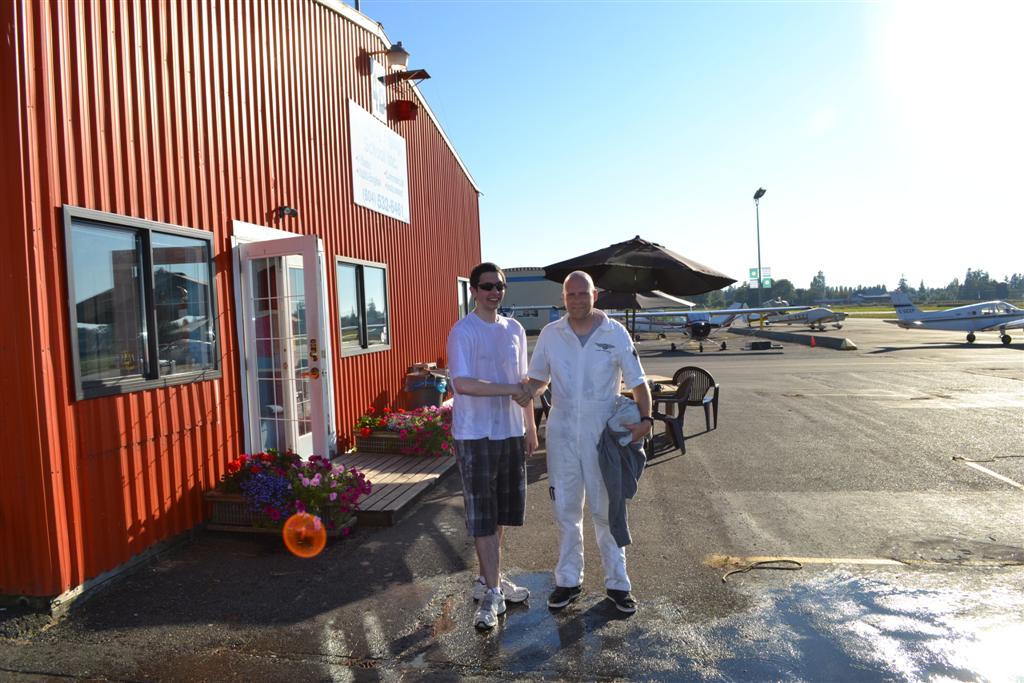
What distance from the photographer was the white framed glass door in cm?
601

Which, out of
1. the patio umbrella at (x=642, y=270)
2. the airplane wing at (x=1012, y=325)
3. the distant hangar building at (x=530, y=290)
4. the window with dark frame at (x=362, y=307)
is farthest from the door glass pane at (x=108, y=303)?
the distant hangar building at (x=530, y=290)

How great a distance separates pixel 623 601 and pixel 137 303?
151 inches

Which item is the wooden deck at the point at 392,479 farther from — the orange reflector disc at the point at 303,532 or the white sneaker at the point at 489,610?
the white sneaker at the point at 489,610

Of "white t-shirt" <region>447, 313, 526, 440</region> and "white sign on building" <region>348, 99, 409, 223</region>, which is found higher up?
"white sign on building" <region>348, 99, 409, 223</region>

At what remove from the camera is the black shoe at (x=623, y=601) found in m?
3.82

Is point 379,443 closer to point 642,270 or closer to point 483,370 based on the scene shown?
point 642,270

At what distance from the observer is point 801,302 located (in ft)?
423

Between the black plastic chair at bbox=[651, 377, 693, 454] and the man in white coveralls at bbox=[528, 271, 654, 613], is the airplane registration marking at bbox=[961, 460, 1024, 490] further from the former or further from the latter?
the man in white coveralls at bbox=[528, 271, 654, 613]

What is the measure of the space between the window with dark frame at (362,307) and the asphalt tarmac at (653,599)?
2633 mm

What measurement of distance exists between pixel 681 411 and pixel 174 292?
254 inches

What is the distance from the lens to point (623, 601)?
3.84 metres

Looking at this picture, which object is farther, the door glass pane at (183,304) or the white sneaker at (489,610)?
the door glass pane at (183,304)

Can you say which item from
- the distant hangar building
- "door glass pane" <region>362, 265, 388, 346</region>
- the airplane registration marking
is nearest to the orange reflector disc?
"door glass pane" <region>362, 265, 388, 346</region>

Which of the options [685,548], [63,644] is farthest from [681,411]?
[63,644]
